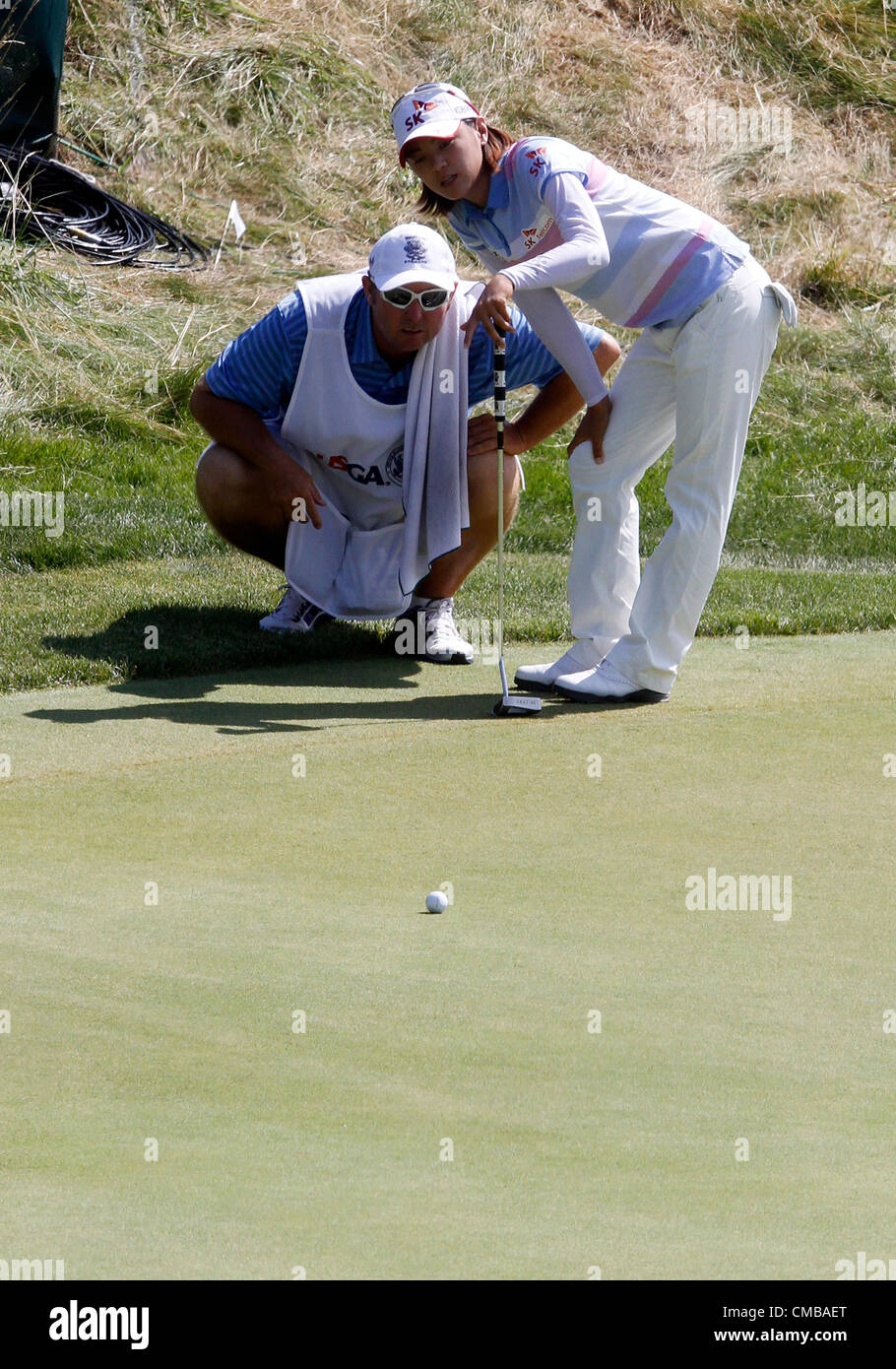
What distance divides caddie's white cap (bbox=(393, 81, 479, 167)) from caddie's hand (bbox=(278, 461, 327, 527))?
4.27ft

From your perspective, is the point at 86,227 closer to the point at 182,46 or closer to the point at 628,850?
the point at 182,46

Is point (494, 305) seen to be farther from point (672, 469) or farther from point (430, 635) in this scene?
point (430, 635)

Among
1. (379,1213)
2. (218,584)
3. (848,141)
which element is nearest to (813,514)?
(218,584)

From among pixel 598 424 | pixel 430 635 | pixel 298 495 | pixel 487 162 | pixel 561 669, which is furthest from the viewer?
pixel 430 635

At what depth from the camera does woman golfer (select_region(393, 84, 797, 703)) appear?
5.59m

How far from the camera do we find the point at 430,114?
5.62m

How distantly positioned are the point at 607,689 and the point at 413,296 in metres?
1.46

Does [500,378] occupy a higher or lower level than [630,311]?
lower

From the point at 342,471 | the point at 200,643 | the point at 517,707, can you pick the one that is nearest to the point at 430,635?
the point at 342,471

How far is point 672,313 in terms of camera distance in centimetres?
573

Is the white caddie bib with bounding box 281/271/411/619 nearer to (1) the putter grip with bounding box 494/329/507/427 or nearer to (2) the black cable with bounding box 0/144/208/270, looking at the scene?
(1) the putter grip with bounding box 494/329/507/427

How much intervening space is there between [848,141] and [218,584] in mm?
13914

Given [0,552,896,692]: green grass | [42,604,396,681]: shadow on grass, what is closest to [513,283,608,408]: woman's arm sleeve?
[0,552,896,692]: green grass

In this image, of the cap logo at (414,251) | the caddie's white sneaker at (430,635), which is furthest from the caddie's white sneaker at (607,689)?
the cap logo at (414,251)
